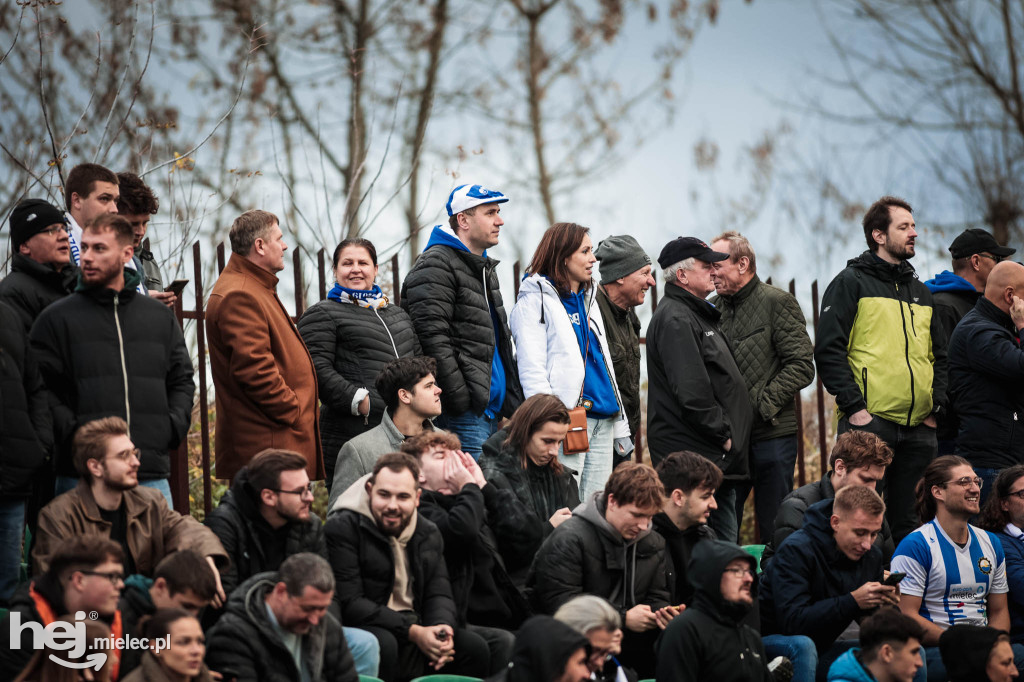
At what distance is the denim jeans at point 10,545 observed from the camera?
196 inches

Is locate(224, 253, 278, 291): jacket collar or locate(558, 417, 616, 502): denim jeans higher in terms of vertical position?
locate(224, 253, 278, 291): jacket collar

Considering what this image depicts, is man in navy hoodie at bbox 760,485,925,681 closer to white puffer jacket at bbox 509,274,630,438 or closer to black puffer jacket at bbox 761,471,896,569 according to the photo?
black puffer jacket at bbox 761,471,896,569

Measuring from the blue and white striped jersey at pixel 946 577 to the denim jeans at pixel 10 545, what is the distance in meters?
4.05

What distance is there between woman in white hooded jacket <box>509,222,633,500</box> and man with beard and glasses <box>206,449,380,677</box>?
1.79m

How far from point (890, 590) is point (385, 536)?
7.78 ft

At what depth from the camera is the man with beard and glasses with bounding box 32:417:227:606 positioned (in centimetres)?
475

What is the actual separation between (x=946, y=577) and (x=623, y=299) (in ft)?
7.67

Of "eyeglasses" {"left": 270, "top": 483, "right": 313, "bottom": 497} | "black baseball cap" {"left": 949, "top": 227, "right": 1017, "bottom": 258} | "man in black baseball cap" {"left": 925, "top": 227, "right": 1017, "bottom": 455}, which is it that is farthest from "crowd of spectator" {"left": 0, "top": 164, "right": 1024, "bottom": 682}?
"black baseball cap" {"left": 949, "top": 227, "right": 1017, "bottom": 258}

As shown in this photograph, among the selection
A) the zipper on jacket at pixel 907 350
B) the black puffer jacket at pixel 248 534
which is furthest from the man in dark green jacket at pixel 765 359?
the black puffer jacket at pixel 248 534

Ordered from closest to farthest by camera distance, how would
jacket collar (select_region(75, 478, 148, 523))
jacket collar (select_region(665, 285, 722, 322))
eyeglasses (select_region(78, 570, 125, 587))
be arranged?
eyeglasses (select_region(78, 570, 125, 587)) → jacket collar (select_region(75, 478, 148, 523)) → jacket collar (select_region(665, 285, 722, 322))

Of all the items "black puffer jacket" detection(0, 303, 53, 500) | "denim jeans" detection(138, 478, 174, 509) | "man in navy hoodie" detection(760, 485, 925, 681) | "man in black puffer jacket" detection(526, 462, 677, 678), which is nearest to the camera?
"black puffer jacket" detection(0, 303, 53, 500)

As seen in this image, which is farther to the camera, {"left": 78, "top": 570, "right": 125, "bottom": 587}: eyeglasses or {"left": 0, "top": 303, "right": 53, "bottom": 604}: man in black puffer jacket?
{"left": 0, "top": 303, "right": 53, "bottom": 604}: man in black puffer jacket

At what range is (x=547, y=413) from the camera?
5.95 metres

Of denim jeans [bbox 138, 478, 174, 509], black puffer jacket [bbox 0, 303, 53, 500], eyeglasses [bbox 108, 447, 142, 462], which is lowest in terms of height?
denim jeans [bbox 138, 478, 174, 509]
